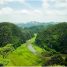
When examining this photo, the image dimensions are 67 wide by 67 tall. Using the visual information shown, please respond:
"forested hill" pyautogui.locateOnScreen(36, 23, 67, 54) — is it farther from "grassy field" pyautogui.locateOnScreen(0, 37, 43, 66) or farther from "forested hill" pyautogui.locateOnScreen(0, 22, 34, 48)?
"grassy field" pyautogui.locateOnScreen(0, 37, 43, 66)

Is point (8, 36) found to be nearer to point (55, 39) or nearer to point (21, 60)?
point (55, 39)

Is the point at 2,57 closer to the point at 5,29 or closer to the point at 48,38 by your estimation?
the point at 48,38

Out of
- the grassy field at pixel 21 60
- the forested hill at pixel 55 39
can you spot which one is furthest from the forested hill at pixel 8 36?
the grassy field at pixel 21 60

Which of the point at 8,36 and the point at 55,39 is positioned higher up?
the point at 8,36

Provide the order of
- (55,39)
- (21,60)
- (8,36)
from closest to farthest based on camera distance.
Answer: (21,60) < (55,39) < (8,36)

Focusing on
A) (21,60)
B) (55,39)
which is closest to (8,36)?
(55,39)

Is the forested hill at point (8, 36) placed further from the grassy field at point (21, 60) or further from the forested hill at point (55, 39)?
the grassy field at point (21, 60)

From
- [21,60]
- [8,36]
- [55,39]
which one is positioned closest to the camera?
[21,60]

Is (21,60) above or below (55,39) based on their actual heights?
below

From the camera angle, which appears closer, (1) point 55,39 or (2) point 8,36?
(1) point 55,39

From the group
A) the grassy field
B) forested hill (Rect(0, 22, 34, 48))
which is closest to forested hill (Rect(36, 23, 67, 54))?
forested hill (Rect(0, 22, 34, 48))

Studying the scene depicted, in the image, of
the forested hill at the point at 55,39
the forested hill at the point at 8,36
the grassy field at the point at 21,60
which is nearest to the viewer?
the grassy field at the point at 21,60

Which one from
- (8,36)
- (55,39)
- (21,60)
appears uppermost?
(8,36)
